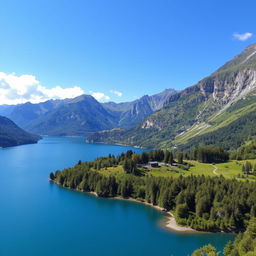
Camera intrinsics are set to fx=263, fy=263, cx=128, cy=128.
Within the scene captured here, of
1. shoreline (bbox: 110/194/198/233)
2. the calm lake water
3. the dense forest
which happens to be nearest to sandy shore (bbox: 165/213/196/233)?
shoreline (bbox: 110/194/198/233)

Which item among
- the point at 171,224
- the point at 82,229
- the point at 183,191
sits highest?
the point at 183,191

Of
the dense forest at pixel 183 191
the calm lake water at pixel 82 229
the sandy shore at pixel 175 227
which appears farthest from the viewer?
the dense forest at pixel 183 191

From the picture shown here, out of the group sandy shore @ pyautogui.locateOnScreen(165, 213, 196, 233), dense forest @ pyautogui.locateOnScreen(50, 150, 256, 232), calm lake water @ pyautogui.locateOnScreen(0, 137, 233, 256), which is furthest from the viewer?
dense forest @ pyautogui.locateOnScreen(50, 150, 256, 232)

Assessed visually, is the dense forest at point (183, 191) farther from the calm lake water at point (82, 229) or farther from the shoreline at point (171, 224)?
Answer: the calm lake water at point (82, 229)

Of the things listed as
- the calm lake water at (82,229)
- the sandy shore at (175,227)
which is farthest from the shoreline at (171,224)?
the calm lake water at (82,229)

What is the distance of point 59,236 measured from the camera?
8144 cm

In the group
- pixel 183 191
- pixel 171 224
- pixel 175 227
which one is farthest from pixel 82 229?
pixel 183 191

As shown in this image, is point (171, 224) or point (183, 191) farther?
point (183, 191)

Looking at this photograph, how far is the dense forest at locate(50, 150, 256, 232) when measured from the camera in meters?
88.6

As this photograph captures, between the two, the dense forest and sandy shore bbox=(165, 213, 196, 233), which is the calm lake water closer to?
sandy shore bbox=(165, 213, 196, 233)

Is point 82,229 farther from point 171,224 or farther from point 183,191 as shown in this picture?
point 183,191

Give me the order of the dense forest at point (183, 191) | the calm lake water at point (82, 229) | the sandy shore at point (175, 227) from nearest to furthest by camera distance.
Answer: the calm lake water at point (82, 229), the sandy shore at point (175, 227), the dense forest at point (183, 191)

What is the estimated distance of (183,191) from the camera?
342ft

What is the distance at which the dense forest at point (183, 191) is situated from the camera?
291 ft
